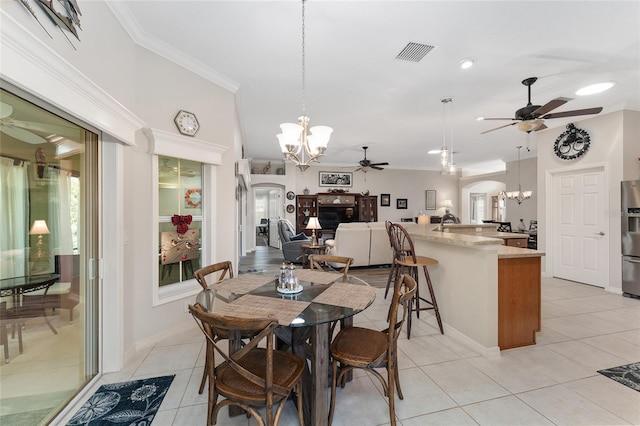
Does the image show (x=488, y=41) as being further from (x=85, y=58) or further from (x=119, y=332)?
(x=119, y=332)

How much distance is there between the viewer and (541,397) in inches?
75.9

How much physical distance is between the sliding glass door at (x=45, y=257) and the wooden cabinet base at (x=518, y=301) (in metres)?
3.47

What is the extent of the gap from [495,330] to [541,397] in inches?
23.6

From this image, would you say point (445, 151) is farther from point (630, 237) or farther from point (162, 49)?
point (162, 49)

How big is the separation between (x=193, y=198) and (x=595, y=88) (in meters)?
5.31

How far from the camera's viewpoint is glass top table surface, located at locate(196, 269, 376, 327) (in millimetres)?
1471

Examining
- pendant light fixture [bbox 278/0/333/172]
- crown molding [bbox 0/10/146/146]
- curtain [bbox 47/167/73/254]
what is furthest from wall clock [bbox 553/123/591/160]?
curtain [bbox 47/167/73/254]

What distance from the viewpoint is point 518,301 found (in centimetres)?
261

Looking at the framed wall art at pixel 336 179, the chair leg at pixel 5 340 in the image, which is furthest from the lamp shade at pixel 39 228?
the framed wall art at pixel 336 179

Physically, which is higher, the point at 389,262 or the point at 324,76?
the point at 324,76

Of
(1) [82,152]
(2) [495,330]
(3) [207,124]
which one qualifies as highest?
(3) [207,124]

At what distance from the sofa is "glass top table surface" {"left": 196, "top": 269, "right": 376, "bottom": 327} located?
3.58m

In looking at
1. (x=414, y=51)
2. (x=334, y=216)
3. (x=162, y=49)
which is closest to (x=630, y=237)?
(x=414, y=51)

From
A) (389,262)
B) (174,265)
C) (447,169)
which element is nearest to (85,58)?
(174,265)
